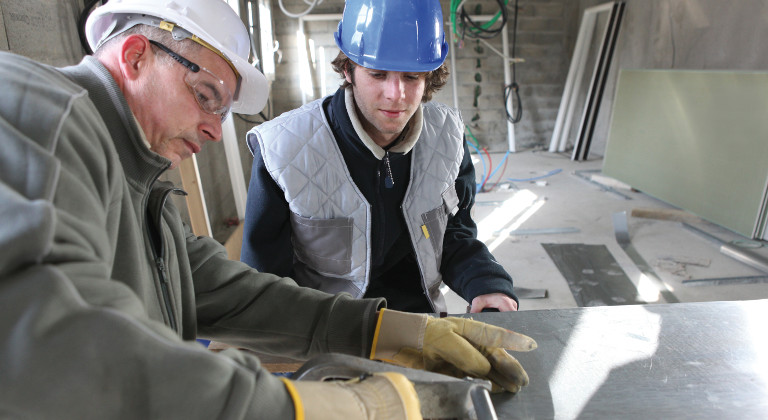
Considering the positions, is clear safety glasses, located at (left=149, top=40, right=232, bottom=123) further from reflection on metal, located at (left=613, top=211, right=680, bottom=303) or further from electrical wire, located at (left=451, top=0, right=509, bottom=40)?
electrical wire, located at (left=451, top=0, right=509, bottom=40)

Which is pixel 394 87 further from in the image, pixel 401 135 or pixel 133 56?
pixel 133 56

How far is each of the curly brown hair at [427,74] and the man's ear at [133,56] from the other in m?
0.87

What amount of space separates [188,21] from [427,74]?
97cm

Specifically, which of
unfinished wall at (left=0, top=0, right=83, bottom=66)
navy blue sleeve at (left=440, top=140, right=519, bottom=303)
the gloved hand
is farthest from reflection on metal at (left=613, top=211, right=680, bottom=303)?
unfinished wall at (left=0, top=0, right=83, bottom=66)

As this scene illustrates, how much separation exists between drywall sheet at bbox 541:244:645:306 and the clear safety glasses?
253 centimetres

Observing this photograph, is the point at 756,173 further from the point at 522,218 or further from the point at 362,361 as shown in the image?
the point at 362,361

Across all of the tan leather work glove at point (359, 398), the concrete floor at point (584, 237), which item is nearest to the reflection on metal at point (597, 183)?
the concrete floor at point (584, 237)

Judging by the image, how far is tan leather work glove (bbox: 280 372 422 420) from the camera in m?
0.65

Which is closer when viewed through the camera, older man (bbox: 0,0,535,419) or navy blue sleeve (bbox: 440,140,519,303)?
older man (bbox: 0,0,535,419)

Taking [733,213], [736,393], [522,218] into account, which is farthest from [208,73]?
[733,213]

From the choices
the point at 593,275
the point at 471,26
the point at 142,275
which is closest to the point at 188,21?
the point at 142,275

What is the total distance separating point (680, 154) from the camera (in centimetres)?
451

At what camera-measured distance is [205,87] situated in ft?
3.16

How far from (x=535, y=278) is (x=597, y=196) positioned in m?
2.20
